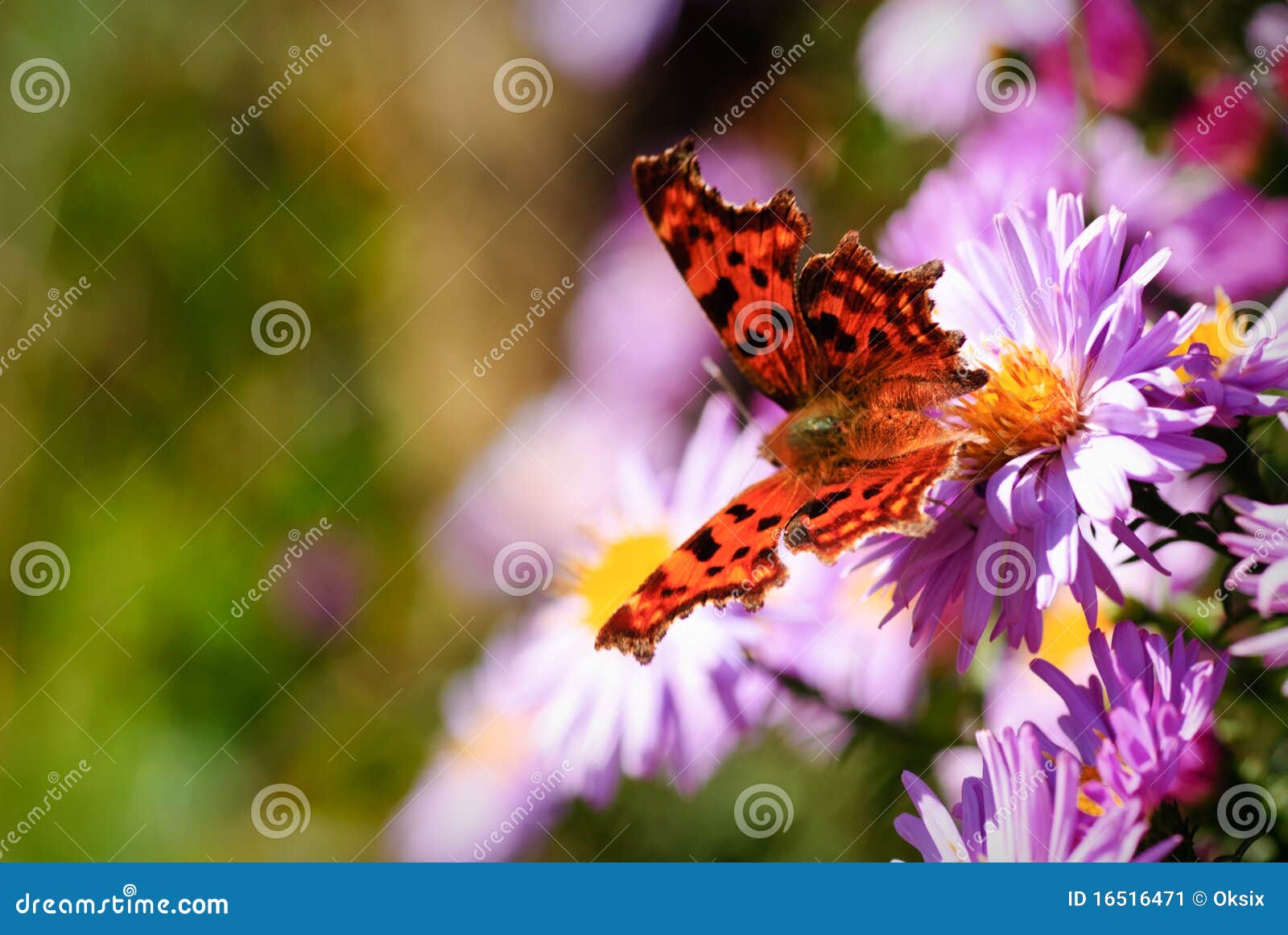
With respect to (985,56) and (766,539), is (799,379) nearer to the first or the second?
(766,539)

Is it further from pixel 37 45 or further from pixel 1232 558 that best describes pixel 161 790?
pixel 1232 558

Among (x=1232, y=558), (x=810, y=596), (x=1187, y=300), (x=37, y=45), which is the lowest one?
(x=37, y=45)

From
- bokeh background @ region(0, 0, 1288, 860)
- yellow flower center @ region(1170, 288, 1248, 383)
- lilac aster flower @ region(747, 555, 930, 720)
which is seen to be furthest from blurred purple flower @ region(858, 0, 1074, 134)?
lilac aster flower @ region(747, 555, 930, 720)

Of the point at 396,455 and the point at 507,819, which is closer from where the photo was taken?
the point at 507,819

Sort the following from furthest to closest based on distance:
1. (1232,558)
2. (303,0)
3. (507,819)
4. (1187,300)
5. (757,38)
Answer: (303,0), (757,38), (507,819), (1187,300), (1232,558)

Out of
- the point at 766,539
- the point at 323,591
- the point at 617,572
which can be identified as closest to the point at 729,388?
the point at 617,572

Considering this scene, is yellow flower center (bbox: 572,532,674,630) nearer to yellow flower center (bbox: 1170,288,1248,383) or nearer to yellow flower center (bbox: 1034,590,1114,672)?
yellow flower center (bbox: 1034,590,1114,672)

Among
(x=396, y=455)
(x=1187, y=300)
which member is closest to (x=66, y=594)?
(x=396, y=455)
